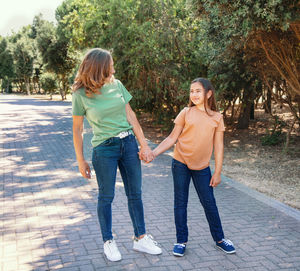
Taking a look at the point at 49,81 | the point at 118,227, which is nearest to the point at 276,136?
the point at 118,227

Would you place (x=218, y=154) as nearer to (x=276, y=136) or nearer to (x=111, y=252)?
(x=111, y=252)

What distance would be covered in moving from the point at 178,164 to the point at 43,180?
3935mm

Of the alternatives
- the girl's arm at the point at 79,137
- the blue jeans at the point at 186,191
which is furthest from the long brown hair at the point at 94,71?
the blue jeans at the point at 186,191

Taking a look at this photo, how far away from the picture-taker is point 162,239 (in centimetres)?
415

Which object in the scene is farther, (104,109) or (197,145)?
(197,145)

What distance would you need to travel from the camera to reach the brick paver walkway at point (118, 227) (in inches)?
141

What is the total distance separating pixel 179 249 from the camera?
3703mm

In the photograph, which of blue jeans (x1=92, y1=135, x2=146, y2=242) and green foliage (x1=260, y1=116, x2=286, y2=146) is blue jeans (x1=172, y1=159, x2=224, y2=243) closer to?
blue jeans (x1=92, y1=135, x2=146, y2=242)

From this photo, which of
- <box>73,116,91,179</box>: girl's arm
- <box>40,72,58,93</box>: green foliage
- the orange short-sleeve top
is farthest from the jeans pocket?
<box>40,72,58,93</box>: green foliage

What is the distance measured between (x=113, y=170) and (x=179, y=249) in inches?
43.7

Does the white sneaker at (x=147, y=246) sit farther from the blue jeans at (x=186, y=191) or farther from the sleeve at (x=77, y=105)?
the sleeve at (x=77, y=105)

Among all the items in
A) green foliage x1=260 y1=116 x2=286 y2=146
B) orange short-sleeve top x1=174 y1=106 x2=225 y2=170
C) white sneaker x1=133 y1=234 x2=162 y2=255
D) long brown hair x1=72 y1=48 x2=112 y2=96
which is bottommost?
green foliage x1=260 y1=116 x2=286 y2=146

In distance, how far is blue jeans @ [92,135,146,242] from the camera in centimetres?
329

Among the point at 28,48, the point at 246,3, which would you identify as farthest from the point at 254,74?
the point at 28,48
